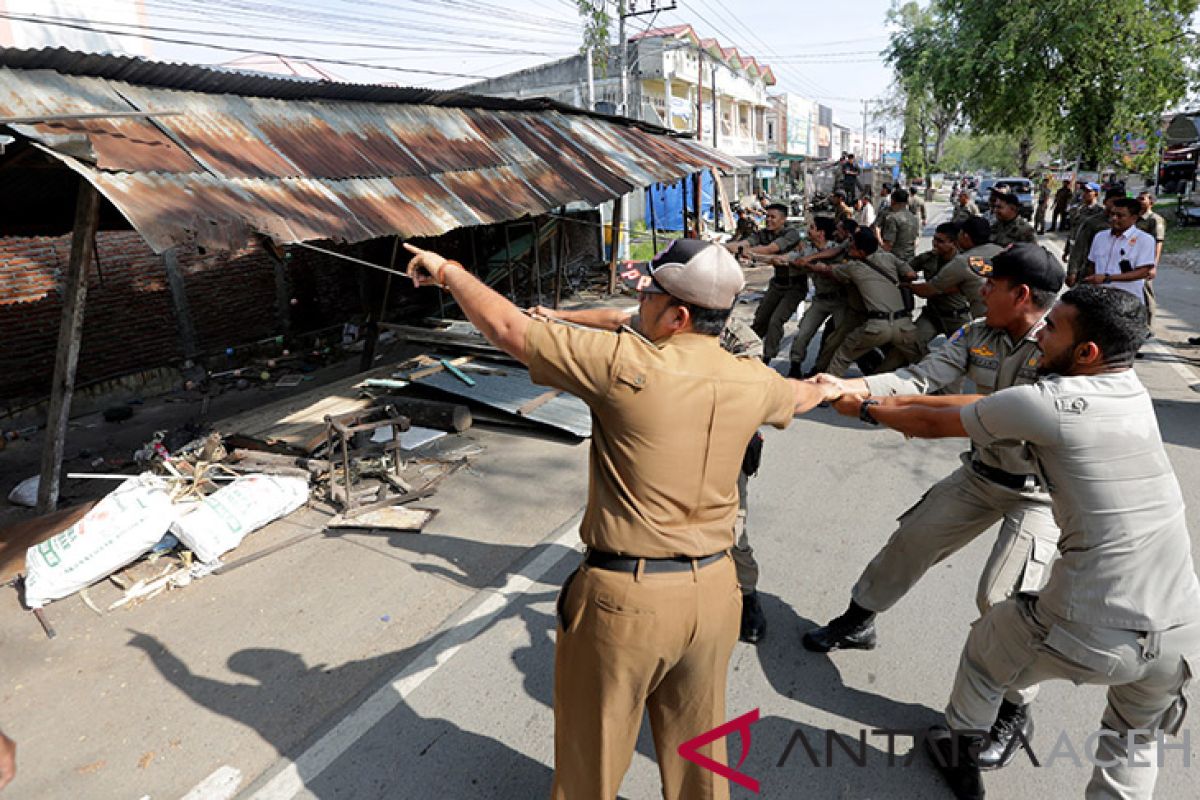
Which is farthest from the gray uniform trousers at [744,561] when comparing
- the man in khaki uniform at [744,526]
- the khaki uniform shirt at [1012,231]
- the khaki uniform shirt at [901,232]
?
the khaki uniform shirt at [901,232]

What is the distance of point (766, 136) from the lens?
5094 centimetres

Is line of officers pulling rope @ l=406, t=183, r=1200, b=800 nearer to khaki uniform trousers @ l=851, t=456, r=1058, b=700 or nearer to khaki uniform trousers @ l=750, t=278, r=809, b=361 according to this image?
khaki uniform trousers @ l=851, t=456, r=1058, b=700

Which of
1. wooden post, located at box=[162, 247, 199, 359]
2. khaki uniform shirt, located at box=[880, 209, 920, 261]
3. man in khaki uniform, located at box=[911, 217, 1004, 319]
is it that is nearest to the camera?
man in khaki uniform, located at box=[911, 217, 1004, 319]

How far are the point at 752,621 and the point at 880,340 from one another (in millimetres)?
4194

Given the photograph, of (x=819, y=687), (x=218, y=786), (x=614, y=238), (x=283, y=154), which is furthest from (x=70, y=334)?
(x=614, y=238)

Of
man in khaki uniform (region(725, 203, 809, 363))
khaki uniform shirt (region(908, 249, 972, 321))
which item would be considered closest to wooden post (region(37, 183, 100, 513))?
man in khaki uniform (region(725, 203, 809, 363))

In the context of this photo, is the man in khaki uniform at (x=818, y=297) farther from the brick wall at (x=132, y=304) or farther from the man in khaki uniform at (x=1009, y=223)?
the brick wall at (x=132, y=304)

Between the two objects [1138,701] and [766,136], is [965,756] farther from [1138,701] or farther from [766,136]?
[766,136]

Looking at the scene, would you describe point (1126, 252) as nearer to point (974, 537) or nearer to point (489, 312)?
point (974, 537)

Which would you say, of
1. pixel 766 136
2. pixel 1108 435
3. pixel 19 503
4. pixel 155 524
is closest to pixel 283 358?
pixel 19 503

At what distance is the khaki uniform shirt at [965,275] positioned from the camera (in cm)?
631

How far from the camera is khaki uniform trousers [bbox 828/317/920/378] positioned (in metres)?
6.86

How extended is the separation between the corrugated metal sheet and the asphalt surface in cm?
210

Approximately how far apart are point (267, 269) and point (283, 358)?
1314 millimetres
